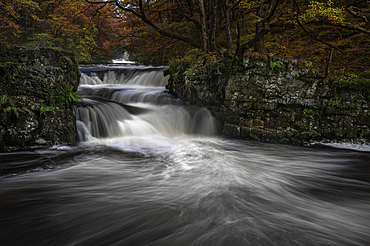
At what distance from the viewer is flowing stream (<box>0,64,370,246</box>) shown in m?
2.45

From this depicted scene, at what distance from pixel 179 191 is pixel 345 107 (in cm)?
637

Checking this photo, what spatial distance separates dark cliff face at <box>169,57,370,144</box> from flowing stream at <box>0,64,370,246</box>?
51cm

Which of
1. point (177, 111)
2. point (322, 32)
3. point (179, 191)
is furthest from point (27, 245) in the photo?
point (322, 32)

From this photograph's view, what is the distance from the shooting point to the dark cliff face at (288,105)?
21.6 feet

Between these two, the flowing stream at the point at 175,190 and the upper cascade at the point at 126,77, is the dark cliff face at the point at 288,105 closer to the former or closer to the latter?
the flowing stream at the point at 175,190

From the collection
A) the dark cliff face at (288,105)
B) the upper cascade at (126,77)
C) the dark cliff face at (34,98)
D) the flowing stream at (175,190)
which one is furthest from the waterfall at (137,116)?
the upper cascade at (126,77)

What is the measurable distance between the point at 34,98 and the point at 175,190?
466 centimetres

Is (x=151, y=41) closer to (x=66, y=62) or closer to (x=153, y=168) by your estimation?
(x=66, y=62)

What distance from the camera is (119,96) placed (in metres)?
9.64

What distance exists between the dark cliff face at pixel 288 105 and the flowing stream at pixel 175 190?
0.51 m


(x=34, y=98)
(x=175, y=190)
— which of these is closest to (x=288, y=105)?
(x=175, y=190)

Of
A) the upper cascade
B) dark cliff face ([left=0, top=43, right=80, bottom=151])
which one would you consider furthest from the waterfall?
the upper cascade

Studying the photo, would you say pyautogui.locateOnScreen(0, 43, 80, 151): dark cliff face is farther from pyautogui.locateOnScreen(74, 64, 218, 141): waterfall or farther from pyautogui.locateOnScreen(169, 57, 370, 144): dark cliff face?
pyautogui.locateOnScreen(169, 57, 370, 144): dark cliff face

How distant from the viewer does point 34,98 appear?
538 cm
